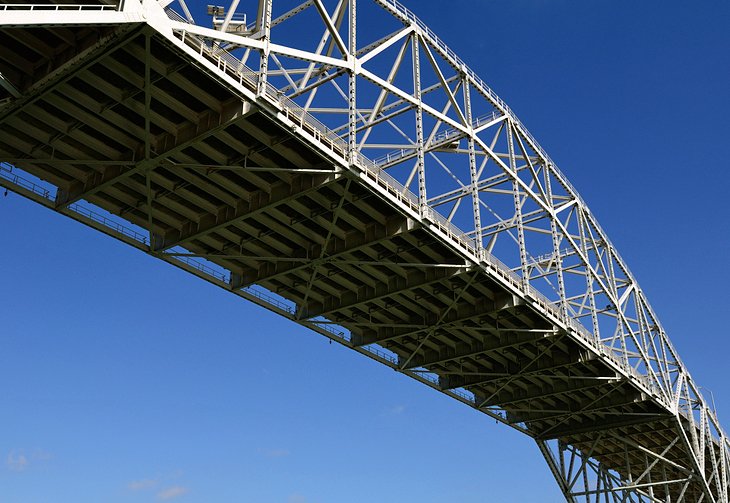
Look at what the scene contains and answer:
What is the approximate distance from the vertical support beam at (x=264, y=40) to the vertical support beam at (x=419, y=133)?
996 cm

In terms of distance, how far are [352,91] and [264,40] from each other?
5.37m

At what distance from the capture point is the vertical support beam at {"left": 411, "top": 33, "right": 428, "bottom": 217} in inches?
1426

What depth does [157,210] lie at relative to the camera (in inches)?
1420

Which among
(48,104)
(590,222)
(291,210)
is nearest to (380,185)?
(291,210)

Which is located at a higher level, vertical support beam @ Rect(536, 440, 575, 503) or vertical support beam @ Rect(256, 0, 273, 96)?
vertical support beam @ Rect(256, 0, 273, 96)

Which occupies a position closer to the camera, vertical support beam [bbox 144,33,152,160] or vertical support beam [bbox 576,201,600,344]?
vertical support beam [bbox 144,33,152,160]

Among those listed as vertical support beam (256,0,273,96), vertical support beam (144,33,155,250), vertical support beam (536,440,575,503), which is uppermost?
vertical support beam (256,0,273,96)

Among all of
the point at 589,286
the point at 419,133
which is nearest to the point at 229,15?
the point at 419,133

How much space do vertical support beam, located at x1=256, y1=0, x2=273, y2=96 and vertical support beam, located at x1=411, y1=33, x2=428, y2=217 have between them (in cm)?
996

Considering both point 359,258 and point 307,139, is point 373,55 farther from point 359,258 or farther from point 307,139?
point 359,258

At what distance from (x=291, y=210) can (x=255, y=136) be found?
6.43 meters

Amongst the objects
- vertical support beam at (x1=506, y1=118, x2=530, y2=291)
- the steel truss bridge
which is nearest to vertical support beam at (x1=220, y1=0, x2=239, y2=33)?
the steel truss bridge

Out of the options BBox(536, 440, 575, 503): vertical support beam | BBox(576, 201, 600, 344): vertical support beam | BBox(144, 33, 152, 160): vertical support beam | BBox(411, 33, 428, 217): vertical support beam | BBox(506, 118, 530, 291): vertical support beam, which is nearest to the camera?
BBox(144, 33, 152, 160): vertical support beam

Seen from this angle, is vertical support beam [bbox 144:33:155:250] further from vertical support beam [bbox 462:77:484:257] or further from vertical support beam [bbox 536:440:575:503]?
vertical support beam [bbox 536:440:575:503]
